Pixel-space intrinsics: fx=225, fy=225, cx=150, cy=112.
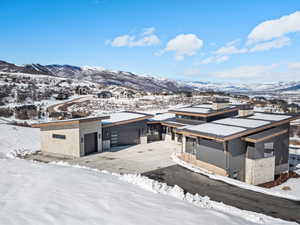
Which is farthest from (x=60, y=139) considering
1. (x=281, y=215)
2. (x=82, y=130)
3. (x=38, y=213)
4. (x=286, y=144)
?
(x=286, y=144)

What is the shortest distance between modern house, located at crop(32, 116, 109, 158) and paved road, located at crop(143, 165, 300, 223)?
22.4 ft

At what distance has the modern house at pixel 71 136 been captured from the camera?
1792cm

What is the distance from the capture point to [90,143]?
1936cm

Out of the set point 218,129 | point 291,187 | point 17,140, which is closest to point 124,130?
→ point 218,129

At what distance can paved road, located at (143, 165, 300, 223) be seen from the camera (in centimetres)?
1011

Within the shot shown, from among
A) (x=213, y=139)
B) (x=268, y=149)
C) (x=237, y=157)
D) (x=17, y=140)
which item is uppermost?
(x=213, y=139)

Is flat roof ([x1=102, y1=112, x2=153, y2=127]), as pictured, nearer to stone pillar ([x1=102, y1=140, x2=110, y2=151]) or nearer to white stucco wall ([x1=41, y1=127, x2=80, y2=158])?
stone pillar ([x1=102, y1=140, x2=110, y2=151])

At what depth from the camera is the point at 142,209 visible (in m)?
6.86

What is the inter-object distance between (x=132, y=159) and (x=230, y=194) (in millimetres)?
8304

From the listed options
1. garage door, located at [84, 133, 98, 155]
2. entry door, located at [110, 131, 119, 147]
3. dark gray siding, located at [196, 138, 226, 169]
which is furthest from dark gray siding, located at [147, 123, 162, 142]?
dark gray siding, located at [196, 138, 226, 169]

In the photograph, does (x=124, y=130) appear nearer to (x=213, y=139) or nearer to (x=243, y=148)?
(x=213, y=139)

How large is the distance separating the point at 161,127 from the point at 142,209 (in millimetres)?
18730

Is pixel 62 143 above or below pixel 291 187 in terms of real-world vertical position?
above

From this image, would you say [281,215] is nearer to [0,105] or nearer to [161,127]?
[161,127]
